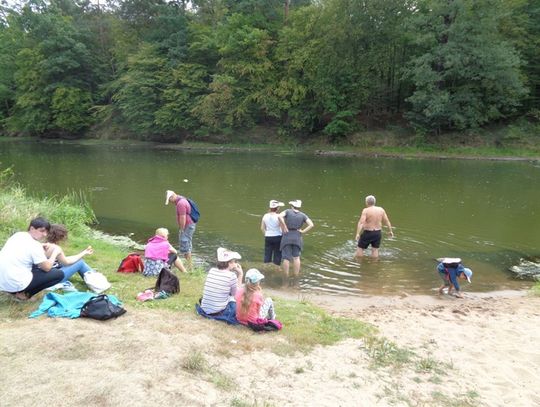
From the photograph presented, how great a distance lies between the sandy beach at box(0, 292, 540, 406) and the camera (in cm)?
461

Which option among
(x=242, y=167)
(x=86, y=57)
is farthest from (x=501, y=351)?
(x=86, y=57)

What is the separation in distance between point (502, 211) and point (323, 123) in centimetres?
2851

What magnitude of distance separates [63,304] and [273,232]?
5270 mm

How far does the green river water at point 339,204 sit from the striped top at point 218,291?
3.50m

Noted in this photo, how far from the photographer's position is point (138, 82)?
48.5 metres

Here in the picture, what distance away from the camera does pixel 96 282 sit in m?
7.59

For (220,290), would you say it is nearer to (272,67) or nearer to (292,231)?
(292,231)

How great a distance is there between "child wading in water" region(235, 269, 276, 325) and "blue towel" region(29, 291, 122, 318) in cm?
173

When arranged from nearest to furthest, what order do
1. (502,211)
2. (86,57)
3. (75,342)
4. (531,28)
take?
1. (75,342)
2. (502,211)
3. (531,28)
4. (86,57)

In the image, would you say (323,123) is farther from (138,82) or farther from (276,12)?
(138,82)

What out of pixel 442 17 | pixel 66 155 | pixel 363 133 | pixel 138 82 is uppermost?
pixel 442 17

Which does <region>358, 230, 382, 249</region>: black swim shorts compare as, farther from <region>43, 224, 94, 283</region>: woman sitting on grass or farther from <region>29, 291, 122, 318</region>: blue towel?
<region>29, 291, 122, 318</region>: blue towel

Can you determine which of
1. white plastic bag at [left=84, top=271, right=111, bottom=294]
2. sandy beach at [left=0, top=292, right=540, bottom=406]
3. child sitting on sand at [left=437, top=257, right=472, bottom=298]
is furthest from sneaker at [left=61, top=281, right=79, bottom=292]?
child sitting on sand at [left=437, top=257, right=472, bottom=298]

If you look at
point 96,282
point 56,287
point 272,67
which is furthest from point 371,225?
point 272,67
